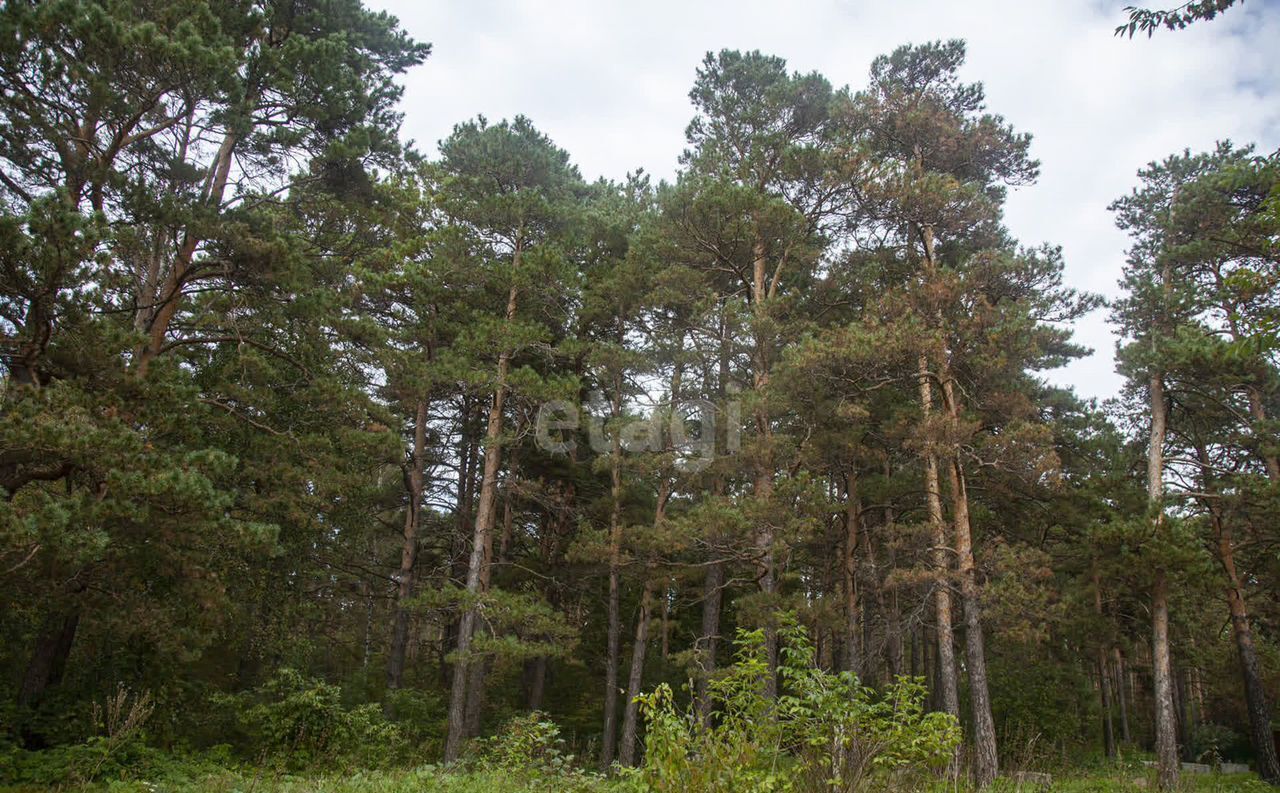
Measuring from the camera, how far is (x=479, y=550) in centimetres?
1436

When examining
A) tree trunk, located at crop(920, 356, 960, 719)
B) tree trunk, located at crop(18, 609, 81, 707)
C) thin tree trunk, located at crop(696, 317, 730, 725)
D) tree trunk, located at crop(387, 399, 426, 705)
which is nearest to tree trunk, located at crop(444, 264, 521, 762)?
tree trunk, located at crop(387, 399, 426, 705)

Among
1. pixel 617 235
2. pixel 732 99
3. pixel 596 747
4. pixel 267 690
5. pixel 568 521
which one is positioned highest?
pixel 732 99

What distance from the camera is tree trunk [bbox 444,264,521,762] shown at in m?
13.1

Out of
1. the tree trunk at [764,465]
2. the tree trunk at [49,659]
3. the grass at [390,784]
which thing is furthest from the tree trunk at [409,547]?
the tree trunk at [764,465]

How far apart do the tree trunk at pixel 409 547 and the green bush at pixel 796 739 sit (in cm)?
1229

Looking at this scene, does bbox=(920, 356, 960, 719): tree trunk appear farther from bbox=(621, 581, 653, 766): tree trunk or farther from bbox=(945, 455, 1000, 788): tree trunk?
bbox=(621, 581, 653, 766): tree trunk

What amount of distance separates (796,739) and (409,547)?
13107 millimetres

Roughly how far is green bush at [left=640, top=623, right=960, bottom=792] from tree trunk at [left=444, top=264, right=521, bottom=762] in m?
9.33

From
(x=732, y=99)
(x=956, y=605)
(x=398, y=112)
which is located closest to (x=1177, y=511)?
(x=956, y=605)

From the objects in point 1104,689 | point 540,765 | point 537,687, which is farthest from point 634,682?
point 1104,689

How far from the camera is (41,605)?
9156mm

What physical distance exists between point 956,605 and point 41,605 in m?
15.4

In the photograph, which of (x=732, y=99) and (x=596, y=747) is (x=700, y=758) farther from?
(x=732, y=99)

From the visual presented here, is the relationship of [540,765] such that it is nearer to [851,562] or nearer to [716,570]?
[716,570]
